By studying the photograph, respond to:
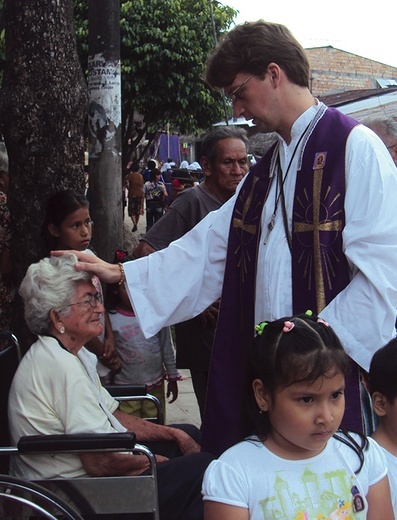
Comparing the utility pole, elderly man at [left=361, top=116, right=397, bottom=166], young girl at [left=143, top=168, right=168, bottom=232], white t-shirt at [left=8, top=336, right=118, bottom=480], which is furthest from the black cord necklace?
young girl at [left=143, top=168, right=168, bottom=232]

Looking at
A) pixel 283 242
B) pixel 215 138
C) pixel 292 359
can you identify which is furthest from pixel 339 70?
pixel 292 359

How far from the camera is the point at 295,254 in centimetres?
283

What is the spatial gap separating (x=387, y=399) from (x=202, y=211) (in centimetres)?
221

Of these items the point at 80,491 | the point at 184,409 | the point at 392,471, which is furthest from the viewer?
the point at 184,409

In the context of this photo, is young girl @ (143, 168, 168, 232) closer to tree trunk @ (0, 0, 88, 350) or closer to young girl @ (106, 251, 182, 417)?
tree trunk @ (0, 0, 88, 350)

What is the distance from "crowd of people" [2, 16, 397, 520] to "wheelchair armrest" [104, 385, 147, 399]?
0.43ft

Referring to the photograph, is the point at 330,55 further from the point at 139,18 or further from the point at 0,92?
the point at 0,92

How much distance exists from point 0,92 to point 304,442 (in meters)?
3.36

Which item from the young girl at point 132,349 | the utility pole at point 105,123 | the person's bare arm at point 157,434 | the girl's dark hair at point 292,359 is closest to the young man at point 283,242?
the girl's dark hair at point 292,359

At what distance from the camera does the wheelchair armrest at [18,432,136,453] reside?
2902 millimetres

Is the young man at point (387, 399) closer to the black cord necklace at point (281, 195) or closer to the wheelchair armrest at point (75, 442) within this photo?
the black cord necklace at point (281, 195)

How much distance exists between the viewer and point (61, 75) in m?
4.76

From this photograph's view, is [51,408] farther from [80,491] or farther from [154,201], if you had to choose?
[154,201]

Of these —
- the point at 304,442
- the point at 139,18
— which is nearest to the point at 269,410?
the point at 304,442
